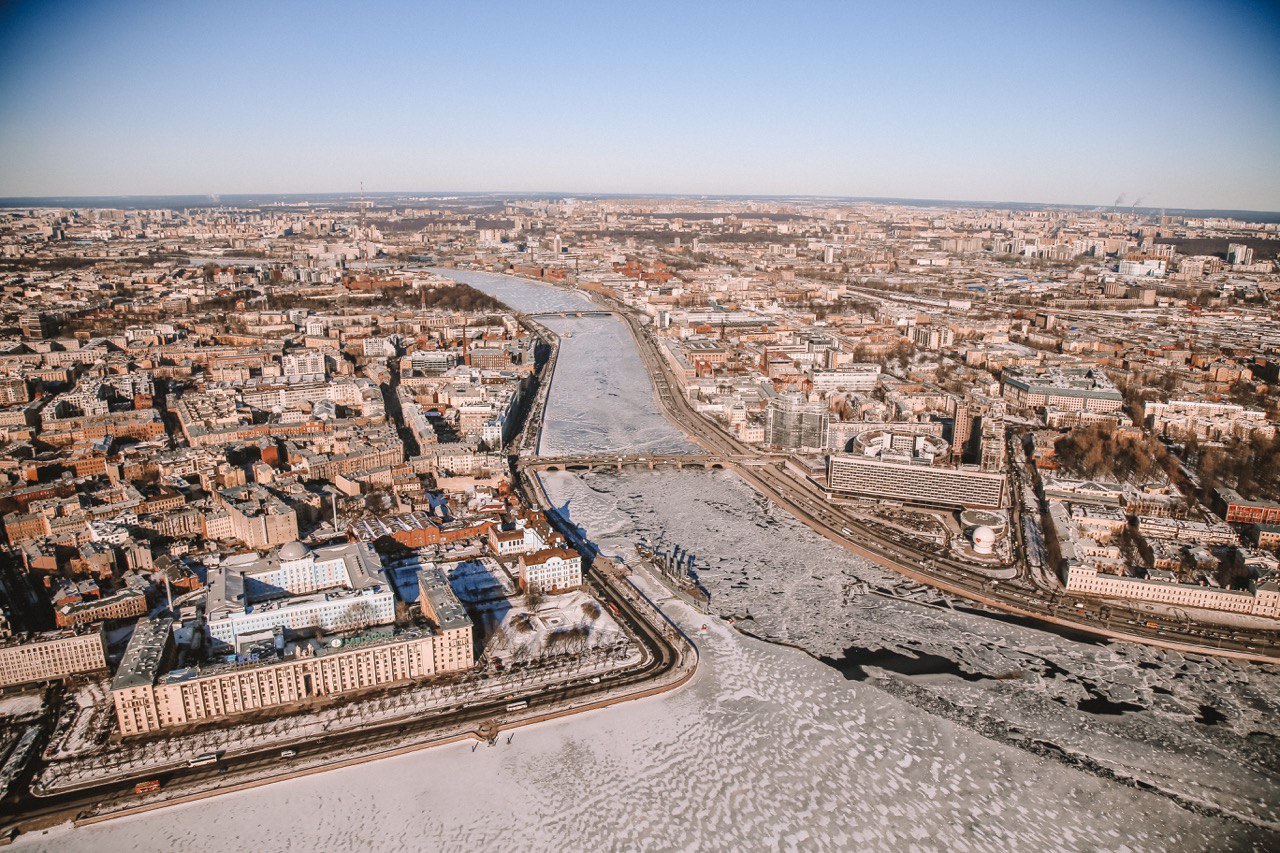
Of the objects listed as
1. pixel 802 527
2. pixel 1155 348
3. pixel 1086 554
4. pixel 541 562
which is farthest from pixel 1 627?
pixel 1155 348

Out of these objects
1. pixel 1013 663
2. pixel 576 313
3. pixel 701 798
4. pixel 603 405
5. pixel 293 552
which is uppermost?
pixel 576 313

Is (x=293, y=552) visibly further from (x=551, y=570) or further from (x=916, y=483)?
(x=916, y=483)

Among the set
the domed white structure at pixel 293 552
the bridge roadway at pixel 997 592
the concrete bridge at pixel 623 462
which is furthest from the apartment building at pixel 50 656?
the bridge roadway at pixel 997 592

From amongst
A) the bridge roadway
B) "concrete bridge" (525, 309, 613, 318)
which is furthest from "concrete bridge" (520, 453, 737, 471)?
"concrete bridge" (525, 309, 613, 318)

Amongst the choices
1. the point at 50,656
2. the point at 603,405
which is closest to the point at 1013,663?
the point at 50,656

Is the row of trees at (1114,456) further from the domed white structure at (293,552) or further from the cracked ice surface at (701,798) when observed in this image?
the domed white structure at (293,552)

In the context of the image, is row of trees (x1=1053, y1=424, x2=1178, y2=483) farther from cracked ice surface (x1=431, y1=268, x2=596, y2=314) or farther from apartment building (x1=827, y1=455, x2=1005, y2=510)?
cracked ice surface (x1=431, y1=268, x2=596, y2=314)
